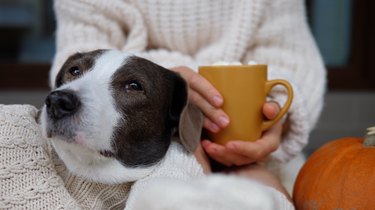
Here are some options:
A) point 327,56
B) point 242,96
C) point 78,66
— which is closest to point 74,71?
point 78,66

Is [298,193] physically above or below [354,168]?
below

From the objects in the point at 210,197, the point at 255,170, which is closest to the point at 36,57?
the point at 255,170

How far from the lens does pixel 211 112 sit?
3.61ft

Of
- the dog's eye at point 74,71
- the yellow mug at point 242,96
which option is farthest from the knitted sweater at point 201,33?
the dog's eye at point 74,71

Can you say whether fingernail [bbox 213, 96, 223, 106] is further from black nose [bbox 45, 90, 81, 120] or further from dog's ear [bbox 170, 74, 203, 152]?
black nose [bbox 45, 90, 81, 120]

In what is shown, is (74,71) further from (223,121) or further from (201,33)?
(201,33)

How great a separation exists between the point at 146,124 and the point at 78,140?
167 millimetres

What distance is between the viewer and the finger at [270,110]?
1.13m

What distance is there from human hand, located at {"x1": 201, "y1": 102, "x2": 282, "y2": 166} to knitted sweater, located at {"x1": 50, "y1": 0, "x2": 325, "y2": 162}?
0.18 meters

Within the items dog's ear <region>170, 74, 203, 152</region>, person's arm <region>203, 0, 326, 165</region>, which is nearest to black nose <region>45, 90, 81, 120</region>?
dog's ear <region>170, 74, 203, 152</region>

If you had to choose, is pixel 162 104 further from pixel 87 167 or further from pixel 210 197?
pixel 210 197

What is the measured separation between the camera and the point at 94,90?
0.92 m

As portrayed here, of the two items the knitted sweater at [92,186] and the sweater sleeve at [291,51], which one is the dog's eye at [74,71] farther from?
the sweater sleeve at [291,51]

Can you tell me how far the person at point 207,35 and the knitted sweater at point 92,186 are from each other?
1.38ft
